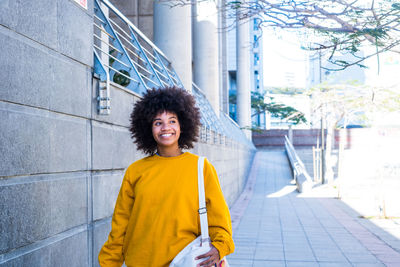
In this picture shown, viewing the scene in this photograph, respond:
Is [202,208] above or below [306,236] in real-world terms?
above

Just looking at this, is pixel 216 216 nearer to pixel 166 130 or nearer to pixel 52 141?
pixel 166 130

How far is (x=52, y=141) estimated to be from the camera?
329 cm

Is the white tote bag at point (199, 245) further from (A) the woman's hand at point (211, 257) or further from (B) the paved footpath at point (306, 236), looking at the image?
(B) the paved footpath at point (306, 236)

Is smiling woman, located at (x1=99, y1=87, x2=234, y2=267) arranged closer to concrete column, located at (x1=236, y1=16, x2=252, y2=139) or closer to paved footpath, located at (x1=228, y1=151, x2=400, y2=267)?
paved footpath, located at (x1=228, y1=151, x2=400, y2=267)

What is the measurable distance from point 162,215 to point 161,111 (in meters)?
0.61

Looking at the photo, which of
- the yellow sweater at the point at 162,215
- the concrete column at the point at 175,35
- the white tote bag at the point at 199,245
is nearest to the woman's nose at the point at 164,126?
the yellow sweater at the point at 162,215

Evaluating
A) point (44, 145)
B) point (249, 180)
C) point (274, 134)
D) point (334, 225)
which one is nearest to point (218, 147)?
point (334, 225)

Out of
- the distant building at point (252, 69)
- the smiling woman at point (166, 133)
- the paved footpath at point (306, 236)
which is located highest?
the distant building at point (252, 69)

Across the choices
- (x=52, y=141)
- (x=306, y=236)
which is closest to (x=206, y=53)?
(x=306, y=236)

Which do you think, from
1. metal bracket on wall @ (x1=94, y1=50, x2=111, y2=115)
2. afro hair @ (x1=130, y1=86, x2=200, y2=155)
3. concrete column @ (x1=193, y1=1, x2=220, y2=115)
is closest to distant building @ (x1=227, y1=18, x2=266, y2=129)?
concrete column @ (x1=193, y1=1, x2=220, y2=115)

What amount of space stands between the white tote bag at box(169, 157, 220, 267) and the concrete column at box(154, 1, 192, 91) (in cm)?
778

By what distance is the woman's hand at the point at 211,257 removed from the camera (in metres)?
2.54

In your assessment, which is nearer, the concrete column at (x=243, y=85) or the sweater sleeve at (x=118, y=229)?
the sweater sleeve at (x=118, y=229)

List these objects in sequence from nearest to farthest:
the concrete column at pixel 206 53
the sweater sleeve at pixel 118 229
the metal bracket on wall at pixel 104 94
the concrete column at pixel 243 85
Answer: the sweater sleeve at pixel 118 229 < the metal bracket on wall at pixel 104 94 < the concrete column at pixel 206 53 < the concrete column at pixel 243 85
